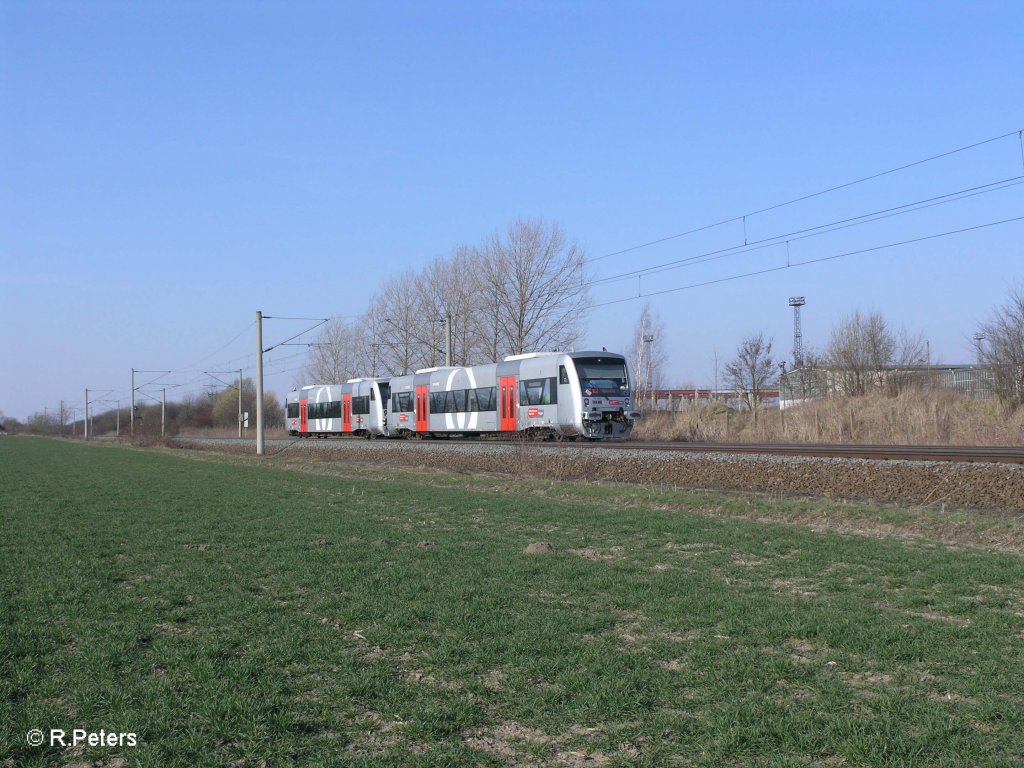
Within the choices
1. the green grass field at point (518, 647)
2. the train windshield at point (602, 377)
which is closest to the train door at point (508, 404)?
the train windshield at point (602, 377)

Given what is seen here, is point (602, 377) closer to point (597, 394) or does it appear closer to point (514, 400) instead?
point (597, 394)

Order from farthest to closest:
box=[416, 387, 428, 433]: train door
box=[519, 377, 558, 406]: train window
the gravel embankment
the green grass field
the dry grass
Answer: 1. box=[416, 387, 428, 433]: train door
2. box=[519, 377, 558, 406]: train window
3. the dry grass
4. the gravel embankment
5. the green grass field

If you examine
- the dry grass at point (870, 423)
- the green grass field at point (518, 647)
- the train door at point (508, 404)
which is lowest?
the green grass field at point (518, 647)

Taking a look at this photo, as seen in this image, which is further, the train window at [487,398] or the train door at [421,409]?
the train door at [421,409]

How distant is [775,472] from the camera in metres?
17.8

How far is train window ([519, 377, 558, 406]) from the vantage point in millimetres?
31625

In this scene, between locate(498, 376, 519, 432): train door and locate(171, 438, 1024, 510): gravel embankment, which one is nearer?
locate(171, 438, 1024, 510): gravel embankment

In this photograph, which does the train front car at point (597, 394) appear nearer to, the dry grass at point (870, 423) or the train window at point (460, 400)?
the dry grass at point (870, 423)

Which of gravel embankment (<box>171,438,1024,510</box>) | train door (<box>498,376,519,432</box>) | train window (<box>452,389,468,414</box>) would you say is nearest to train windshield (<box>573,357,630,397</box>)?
gravel embankment (<box>171,438,1024,510</box>)

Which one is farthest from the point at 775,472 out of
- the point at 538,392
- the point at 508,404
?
the point at 508,404

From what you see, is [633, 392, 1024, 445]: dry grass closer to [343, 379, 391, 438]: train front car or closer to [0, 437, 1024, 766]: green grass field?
[343, 379, 391, 438]: train front car

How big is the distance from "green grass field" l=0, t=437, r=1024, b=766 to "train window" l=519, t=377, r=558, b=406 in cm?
1928

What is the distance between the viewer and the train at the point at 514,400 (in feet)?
101

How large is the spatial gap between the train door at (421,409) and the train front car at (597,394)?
12.8m
